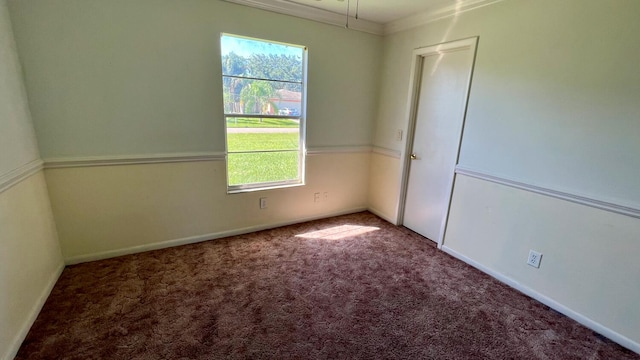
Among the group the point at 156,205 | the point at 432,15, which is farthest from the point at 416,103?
the point at 156,205

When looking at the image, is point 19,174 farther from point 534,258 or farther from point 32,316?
point 534,258

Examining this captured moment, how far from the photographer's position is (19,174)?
1.75 metres

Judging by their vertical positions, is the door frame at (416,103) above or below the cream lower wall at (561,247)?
above

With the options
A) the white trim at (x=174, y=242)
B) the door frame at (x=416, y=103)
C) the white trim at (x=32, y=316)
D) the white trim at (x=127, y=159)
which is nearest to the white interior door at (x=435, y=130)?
the door frame at (x=416, y=103)

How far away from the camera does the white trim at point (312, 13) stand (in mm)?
2625

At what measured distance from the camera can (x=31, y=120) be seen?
6.66ft

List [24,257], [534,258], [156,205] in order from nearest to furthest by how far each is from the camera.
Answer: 1. [24,257]
2. [534,258]
3. [156,205]

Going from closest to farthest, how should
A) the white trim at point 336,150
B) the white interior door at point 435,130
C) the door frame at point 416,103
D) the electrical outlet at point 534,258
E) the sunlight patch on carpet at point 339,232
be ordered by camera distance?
the electrical outlet at point 534,258 < the door frame at point 416,103 < the white interior door at point 435,130 < the sunlight patch on carpet at point 339,232 < the white trim at point 336,150

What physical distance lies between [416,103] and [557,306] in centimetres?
222

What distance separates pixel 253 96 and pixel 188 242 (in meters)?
1.64

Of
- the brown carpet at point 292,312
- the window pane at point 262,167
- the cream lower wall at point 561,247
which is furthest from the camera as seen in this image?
the window pane at point 262,167

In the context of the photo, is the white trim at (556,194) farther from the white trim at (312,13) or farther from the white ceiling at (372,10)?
the white trim at (312,13)

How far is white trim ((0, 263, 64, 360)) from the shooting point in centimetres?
151

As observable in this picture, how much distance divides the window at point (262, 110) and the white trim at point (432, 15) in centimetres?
113
